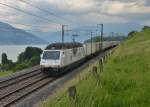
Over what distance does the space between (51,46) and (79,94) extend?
77.4 ft

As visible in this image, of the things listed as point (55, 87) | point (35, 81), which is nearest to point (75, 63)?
point (35, 81)

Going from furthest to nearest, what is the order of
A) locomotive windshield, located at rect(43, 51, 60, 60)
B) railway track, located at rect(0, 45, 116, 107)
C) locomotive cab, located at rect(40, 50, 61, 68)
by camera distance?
1. locomotive windshield, located at rect(43, 51, 60, 60)
2. locomotive cab, located at rect(40, 50, 61, 68)
3. railway track, located at rect(0, 45, 116, 107)

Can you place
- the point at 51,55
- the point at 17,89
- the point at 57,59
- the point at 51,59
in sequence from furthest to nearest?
the point at 51,55 < the point at 51,59 < the point at 57,59 < the point at 17,89

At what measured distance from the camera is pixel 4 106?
2023cm

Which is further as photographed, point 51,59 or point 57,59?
point 51,59

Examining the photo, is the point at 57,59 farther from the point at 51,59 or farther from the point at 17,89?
the point at 17,89

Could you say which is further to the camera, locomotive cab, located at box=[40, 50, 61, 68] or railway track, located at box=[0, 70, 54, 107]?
locomotive cab, located at box=[40, 50, 61, 68]

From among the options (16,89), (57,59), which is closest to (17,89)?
(16,89)

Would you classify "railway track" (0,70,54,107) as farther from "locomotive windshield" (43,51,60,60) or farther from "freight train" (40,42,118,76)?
"locomotive windshield" (43,51,60,60)

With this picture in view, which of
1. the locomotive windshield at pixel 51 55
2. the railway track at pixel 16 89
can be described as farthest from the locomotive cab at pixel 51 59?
the railway track at pixel 16 89

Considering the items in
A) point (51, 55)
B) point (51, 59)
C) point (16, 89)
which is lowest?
point (16, 89)

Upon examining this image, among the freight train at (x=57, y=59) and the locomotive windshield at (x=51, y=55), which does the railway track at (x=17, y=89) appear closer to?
the freight train at (x=57, y=59)

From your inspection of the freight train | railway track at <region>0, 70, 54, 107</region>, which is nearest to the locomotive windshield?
the freight train

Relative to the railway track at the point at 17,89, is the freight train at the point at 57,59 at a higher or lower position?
higher
